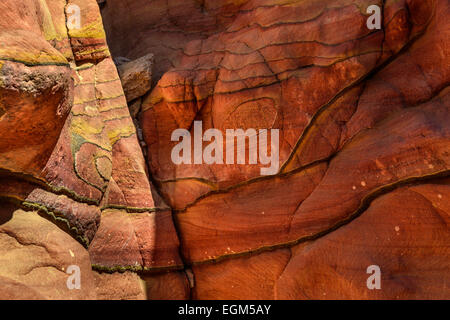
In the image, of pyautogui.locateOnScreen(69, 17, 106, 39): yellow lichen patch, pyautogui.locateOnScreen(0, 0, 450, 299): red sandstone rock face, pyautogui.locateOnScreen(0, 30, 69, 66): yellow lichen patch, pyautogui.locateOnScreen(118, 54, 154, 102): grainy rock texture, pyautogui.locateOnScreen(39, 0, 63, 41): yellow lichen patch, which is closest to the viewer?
pyautogui.locateOnScreen(0, 30, 69, 66): yellow lichen patch

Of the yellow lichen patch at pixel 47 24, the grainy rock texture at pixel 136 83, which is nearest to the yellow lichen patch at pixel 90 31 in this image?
the yellow lichen patch at pixel 47 24

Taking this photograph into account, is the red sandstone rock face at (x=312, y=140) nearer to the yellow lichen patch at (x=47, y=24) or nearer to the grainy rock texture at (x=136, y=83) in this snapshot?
the grainy rock texture at (x=136, y=83)

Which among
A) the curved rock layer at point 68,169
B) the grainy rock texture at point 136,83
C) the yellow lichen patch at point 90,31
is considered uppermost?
the yellow lichen patch at point 90,31

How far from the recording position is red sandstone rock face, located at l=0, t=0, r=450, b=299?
2717 millimetres

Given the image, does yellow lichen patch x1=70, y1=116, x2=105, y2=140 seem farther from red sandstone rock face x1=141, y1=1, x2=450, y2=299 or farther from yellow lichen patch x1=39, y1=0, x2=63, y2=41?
yellow lichen patch x1=39, y1=0, x2=63, y2=41

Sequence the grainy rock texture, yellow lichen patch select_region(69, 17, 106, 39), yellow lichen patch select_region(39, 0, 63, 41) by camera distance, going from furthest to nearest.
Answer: the grainy rock texture → yellow lichen patch select_region(69, 17, 106, 39) → yellow lichen patch select_region(39, 0, 63, 41)

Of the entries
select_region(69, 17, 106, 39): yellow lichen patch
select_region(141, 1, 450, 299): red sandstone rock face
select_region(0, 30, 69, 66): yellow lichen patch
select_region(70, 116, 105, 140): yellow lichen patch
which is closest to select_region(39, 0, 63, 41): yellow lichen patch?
select_region(69, 17, 106, 39): yellow lichen patch

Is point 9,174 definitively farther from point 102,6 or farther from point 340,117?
point 102,6

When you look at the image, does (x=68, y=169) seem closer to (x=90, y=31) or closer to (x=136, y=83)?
(x=136, y=83)

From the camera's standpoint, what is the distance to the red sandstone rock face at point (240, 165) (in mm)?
2717

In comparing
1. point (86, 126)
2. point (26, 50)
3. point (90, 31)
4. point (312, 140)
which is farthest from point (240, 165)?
point (90, 31)

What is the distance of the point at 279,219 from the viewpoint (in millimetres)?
3340

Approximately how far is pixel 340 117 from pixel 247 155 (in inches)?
34.0

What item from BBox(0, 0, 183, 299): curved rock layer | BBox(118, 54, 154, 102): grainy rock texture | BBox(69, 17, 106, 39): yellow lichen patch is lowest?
BBox(0, 0, 183, 299): curved rock layer
